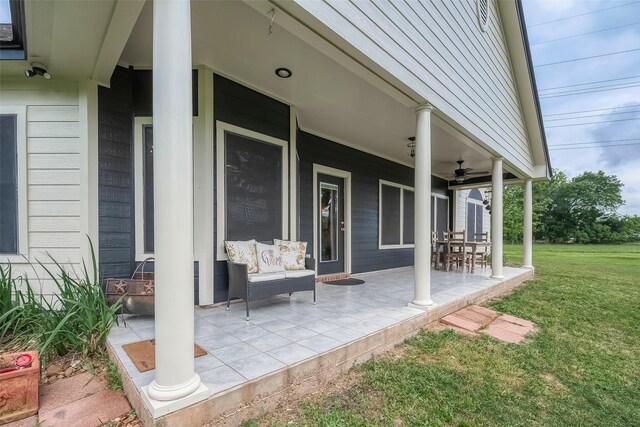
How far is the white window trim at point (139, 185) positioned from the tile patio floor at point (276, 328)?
727mm

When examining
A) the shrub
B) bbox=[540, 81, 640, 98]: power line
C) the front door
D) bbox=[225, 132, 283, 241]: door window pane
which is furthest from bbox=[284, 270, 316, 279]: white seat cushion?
bbox=[540, 81, 640, 98]: power line

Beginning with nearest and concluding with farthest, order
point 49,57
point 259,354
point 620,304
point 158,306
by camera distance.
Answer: point 158,306 < point 259,354 < point 49,57 < point 620,304

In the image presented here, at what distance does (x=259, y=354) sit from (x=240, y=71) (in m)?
3.03

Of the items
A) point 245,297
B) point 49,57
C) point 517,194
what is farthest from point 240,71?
point 517,194

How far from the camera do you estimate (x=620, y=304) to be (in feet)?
16.8

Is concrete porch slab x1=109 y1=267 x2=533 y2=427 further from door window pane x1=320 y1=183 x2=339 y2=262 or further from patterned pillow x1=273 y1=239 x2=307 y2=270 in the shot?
door window pane x1=320 y1=183 x2=339 y2=262

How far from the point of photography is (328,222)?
605cm

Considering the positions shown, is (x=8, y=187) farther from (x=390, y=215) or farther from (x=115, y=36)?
(x=390, y=215)

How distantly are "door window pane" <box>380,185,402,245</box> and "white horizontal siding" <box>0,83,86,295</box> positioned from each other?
5.63 metres

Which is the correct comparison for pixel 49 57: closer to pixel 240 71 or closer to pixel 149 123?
pixel 149 123

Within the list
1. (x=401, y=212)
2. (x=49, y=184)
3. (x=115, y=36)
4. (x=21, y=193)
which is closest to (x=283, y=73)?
(x=115, y=36)

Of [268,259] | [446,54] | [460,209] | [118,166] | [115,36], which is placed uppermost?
[446,54]

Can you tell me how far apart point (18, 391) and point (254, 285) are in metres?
1.78

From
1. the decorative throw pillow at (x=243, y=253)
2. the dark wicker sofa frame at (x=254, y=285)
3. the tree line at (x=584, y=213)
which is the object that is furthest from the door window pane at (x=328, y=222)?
the tree line at (x=584, y=213)
